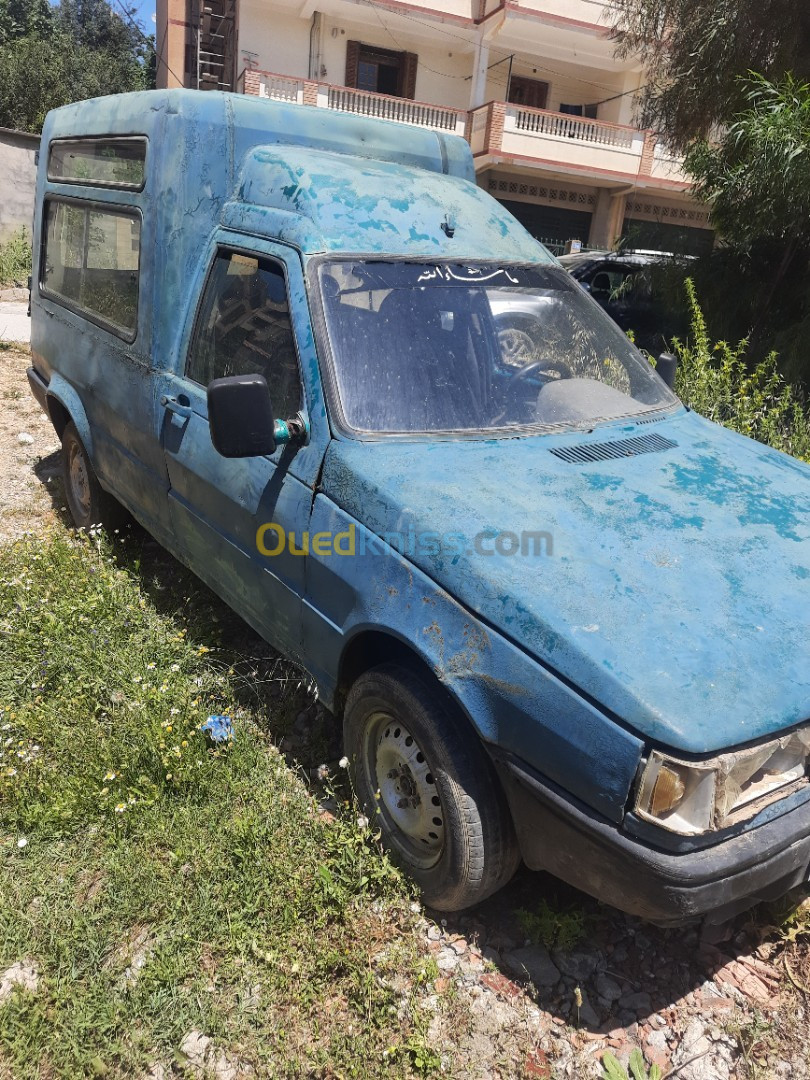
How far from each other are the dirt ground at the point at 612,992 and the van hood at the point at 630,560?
40.6 inches

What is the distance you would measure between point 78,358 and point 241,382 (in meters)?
2.38

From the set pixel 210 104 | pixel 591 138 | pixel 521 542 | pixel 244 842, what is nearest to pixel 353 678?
pixel 244 842

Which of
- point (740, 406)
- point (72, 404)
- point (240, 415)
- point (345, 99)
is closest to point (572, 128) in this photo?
point (345, 99)

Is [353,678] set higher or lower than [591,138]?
lower

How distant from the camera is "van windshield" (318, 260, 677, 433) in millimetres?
2797

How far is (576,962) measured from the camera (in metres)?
2.48

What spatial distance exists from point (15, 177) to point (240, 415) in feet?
51.6

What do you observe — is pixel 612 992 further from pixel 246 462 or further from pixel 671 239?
pixel 671 239

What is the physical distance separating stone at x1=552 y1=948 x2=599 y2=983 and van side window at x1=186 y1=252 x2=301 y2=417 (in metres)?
2.01

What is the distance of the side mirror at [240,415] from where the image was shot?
2.50 m

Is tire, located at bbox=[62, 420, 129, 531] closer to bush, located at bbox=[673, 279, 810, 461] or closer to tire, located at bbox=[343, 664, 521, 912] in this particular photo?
tire, located at bbox=[343, 664, 521, 912]

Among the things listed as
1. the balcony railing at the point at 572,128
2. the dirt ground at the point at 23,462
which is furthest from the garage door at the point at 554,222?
the dirt ground at the point at 23,462

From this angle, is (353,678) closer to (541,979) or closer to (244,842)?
(244,842)

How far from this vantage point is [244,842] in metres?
2.71
